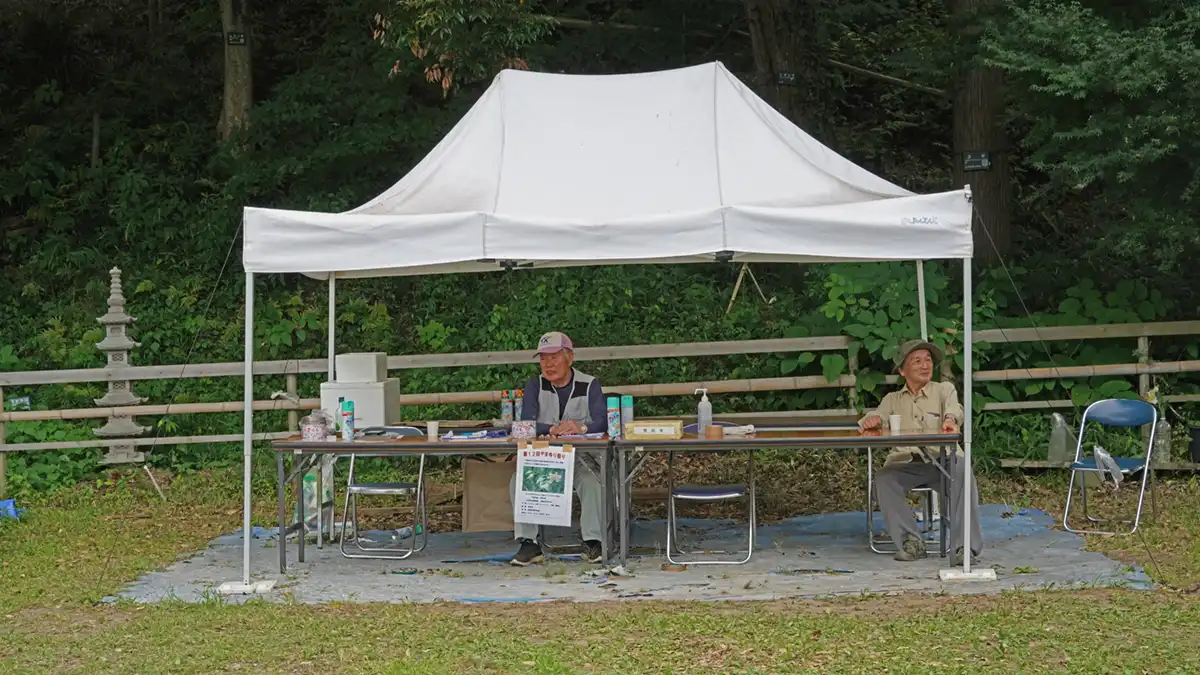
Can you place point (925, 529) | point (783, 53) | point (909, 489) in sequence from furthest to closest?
1. point (783, 53)
2. point (925, 529)
3. point (909, 489)

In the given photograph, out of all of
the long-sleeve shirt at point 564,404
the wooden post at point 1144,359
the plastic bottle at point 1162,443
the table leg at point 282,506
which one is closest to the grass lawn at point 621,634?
the table leg at point 282,506

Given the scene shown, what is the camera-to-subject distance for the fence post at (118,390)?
9.73m

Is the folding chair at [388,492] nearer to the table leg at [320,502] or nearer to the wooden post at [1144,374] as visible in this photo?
the table leg at [320,502]

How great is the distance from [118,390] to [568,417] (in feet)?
13.3

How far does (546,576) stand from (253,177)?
6.64 m

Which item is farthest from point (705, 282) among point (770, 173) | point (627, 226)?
point (627, 226)

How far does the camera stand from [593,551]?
7047 millimetres

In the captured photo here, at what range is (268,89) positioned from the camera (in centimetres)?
1424

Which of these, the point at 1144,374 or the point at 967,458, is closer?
the point at 967,458

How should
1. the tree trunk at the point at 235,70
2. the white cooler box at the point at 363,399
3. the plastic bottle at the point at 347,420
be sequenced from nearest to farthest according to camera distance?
the plastic bottle at the point at 347,420 < the white cooler box at the point at 363,399 < the tree trunk at the point at 235,70

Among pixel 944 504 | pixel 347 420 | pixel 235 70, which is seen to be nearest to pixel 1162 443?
pixel 944 504

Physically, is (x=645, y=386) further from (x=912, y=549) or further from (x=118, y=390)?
(x=118, y=390)

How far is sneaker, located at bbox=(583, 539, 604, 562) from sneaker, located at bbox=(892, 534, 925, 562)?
1450 mm

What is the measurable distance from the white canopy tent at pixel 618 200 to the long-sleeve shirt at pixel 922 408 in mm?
570
